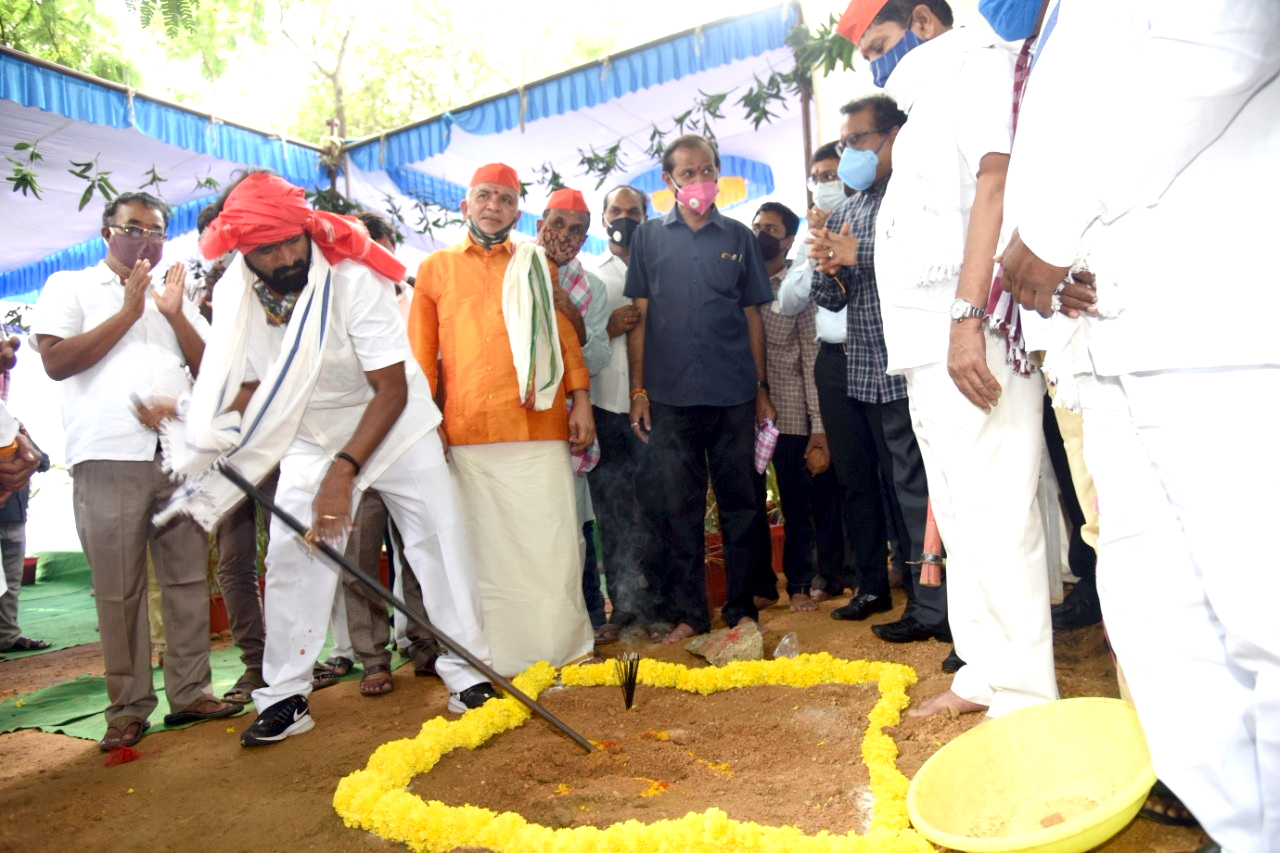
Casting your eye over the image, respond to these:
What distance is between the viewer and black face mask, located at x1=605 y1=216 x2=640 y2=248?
530cm

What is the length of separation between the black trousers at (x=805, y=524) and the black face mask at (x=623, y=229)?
4.50 ft

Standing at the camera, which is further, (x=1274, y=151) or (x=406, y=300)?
(x=406, y=300)

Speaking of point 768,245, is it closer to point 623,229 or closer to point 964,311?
point 623,229

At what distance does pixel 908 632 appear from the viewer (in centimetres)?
404

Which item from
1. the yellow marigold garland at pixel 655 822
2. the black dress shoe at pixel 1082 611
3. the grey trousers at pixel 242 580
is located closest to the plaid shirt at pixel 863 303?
the black dress shoe at pixel 1082 611

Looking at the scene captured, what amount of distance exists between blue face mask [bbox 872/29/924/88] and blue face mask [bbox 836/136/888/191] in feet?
1.64

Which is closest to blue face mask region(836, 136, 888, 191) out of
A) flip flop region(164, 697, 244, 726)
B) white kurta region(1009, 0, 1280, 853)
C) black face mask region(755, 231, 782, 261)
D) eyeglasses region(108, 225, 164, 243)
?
black face mask region(755, 231, 782, 261)

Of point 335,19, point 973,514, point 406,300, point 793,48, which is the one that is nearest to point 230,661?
point 406,300

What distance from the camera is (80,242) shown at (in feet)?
33.7

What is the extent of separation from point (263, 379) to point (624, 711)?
1835 mm

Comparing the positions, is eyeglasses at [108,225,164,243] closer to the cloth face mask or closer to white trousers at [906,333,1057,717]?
the cloth face mask

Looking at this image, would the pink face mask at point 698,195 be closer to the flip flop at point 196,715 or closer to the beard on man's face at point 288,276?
the beard on man's face at point 288,276

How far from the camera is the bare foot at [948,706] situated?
3.01 m

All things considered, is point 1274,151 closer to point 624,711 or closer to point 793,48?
point 624,711
